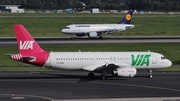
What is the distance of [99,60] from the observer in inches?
1989

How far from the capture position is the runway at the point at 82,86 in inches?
1608

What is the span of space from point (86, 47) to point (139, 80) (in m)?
29.5

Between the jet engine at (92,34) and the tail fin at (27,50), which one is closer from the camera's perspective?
the tail fin at (27,50)

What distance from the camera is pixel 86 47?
78688mm

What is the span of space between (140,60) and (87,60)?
571 centimetres

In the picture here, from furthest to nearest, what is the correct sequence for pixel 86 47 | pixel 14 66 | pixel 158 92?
pixel 86 47
pixel 14 66
pixel 158 92

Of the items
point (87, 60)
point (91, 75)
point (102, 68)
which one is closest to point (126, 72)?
point (102, 68)

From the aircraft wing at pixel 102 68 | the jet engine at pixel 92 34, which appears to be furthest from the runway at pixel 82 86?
the jet engine at pixel 92 34

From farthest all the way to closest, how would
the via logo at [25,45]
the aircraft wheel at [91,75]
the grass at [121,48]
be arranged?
the grass at [121,48], the aircraft wheel at [91,75], the via logo at [25,45]

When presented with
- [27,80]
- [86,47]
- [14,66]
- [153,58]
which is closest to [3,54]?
[14,66]

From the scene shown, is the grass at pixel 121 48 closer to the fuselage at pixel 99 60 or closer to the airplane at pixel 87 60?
the fuselage at pixel 99 60

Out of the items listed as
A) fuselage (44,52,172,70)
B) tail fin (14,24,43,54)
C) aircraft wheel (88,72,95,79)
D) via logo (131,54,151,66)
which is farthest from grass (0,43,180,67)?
aircraft wheel (88,72,95,79)

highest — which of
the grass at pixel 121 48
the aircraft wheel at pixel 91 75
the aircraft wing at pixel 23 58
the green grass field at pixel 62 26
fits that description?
the aircraft wing at pixel 23 58

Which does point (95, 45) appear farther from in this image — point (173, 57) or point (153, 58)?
point (153, 58)
